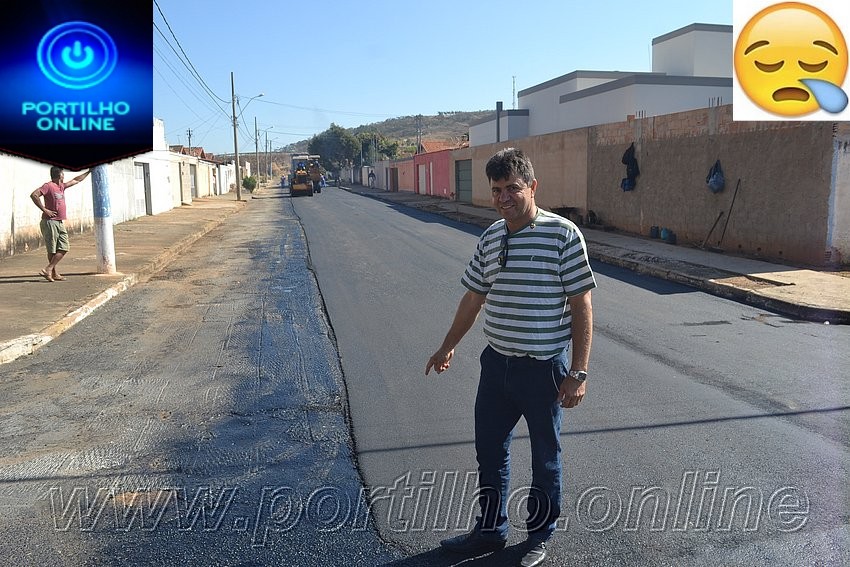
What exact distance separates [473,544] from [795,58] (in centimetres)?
1331

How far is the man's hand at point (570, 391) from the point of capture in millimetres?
3172

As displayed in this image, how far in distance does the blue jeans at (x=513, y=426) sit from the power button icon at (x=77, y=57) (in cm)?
659

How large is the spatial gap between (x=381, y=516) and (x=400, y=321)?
479cm

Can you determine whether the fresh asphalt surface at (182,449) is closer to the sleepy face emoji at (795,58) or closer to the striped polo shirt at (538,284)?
the striped polo shirt at (538,284)

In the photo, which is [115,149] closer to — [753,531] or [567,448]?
[567,448]

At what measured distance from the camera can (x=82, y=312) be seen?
8.91 meters

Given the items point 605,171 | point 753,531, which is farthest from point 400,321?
point 605,171

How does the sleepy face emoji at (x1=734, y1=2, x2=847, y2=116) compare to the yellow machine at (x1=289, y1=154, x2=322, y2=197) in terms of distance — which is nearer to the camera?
the sleepy face emoji at (x1=734, y1=2, x2=847, y2=116)

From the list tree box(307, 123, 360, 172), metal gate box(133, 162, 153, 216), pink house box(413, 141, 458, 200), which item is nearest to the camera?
metal gate box(133, 162, 153, 216)

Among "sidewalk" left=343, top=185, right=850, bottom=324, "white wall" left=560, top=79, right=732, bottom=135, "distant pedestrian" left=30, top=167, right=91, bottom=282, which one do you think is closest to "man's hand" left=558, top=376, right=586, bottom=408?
"sidewalk" left=343, top=185, right=850, bottom=324

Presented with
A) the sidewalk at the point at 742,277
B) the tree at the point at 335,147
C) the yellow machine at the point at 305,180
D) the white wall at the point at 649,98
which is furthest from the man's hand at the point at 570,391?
the tree at the point at 335,147

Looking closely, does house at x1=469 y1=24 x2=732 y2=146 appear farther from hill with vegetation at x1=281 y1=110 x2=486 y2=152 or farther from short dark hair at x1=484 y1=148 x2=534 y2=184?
hill with vegetation at x1=281 y1=110 x2=486 y2=152

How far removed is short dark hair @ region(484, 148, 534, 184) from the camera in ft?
10.5

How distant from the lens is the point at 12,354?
22.7ft
